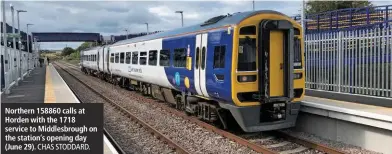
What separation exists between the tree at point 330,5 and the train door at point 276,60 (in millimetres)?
40077

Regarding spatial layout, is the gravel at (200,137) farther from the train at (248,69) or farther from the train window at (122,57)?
the train window at (122,57)

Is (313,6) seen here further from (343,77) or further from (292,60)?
(292,60)

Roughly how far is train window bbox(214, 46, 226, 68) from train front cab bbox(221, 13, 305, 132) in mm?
440

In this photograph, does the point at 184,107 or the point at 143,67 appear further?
the point at 143,67

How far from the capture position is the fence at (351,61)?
1016 centimetres

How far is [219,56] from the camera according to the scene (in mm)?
9242

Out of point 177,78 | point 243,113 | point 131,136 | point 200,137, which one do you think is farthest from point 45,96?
point 243,113

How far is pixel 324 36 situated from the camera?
40.0 feet

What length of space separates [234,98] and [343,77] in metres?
4.62

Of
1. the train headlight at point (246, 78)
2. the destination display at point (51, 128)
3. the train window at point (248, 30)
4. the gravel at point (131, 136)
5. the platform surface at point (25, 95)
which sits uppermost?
the train window at point (248, 30)

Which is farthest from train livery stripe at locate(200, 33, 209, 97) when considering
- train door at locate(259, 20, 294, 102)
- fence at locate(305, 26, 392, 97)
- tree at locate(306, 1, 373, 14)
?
tree at locate(306, 1, 373, 14)

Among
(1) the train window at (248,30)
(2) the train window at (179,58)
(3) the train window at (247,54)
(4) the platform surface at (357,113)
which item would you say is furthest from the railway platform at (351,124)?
(2) the train window at (179,58)

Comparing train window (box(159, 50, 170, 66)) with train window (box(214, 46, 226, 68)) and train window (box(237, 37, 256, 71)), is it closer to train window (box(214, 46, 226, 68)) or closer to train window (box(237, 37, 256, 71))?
train window (box(214, 46, 226, 68))

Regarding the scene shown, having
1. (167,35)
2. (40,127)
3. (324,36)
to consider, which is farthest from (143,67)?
(40,127)
